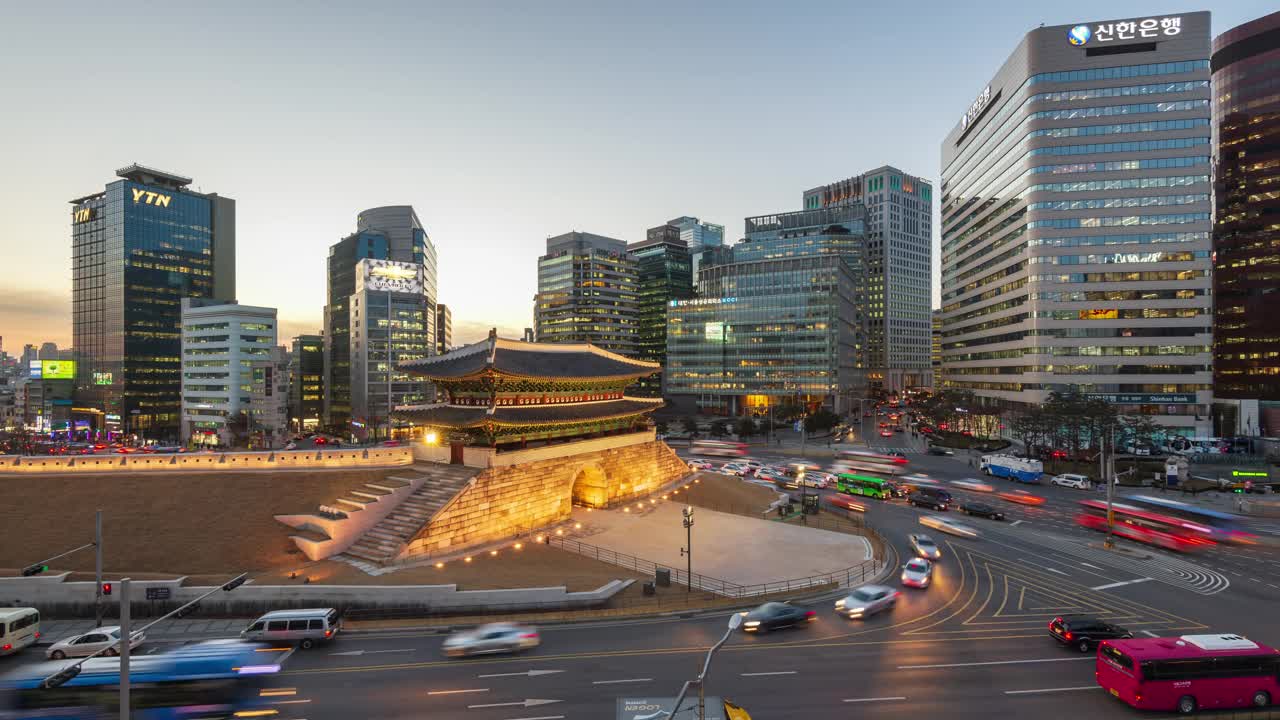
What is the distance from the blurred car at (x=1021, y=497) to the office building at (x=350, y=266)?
397ft

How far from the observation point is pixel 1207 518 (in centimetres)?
4425

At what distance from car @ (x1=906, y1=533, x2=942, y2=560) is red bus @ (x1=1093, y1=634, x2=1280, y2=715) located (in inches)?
649

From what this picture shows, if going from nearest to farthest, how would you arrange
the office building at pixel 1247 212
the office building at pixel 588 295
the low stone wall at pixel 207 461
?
the low stone wall at pixel 207 461
the office building at pixel 1247 212
the office building at pixel 588 295

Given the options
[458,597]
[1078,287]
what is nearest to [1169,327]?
[1078,287]

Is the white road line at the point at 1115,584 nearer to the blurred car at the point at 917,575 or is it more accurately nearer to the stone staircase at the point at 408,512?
the blurred car at the point at 917,575

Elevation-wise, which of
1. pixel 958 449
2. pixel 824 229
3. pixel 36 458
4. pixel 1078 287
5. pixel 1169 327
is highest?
pixel 824 229

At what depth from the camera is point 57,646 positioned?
22594 mm

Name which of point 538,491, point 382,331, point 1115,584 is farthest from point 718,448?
point 382,331

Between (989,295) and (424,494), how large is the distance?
109997 mm

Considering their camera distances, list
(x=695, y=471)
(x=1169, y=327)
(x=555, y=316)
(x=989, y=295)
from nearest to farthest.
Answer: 1. (x=695, y=471)
2. (x=1169, y=327)
3. (x=989, y=295)
4. (x=555, y=316)

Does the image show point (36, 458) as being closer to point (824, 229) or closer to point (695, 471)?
point (695, 471)

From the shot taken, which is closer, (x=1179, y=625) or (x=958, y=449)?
(x=1179, y=625)

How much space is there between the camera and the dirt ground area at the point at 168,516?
3284cm

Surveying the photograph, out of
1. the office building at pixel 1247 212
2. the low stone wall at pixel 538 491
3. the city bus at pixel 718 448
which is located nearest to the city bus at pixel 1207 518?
the low stone wall at pixel 538 491
